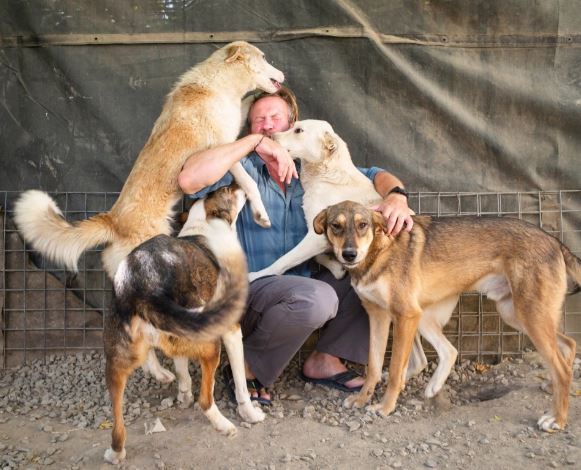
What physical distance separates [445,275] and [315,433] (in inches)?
46.4

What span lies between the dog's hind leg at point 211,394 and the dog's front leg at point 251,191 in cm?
106

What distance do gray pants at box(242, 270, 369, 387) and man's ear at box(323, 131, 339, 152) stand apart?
84 cm

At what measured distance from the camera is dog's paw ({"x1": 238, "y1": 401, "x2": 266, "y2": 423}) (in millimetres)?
3402

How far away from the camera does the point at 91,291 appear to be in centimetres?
448

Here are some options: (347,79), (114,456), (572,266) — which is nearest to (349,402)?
(114,456)

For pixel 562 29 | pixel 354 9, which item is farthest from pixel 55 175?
pixel 562 29

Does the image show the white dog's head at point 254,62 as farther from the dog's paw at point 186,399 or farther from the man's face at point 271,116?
the dog's paw at point 186,399

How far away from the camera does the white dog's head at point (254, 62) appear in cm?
408

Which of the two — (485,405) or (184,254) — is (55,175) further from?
(485,405)

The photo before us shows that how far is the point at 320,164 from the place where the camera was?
13.3ft

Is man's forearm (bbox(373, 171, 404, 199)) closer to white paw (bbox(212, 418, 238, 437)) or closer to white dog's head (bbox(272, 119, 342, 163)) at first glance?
white dog's head (bbox(272, 119, 342, 163))

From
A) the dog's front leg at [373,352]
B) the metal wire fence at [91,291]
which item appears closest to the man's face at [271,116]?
the metal wire fence at [91,291]

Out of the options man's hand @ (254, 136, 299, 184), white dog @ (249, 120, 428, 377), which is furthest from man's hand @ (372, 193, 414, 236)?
man's hand @ (254, 136, 299, 184)

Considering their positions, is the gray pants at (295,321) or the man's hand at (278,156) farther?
the man's hand at (278,156)
